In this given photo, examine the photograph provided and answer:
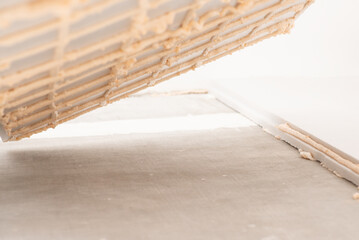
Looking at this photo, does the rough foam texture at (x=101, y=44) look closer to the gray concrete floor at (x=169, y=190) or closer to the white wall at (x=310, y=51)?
the gray concrete floor at (x=169, y=190)

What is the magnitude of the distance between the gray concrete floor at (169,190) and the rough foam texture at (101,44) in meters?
0.29

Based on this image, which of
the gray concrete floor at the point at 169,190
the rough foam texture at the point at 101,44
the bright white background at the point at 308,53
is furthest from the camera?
the bright white background at the point at 308,53

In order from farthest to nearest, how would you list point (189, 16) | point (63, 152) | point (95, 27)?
point (63, 152), point (189, 16), point (95, 27)

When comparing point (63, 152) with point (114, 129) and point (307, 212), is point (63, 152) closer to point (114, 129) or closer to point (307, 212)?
point (114, 129)

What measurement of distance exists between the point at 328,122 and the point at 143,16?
1.78 m

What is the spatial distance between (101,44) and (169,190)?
777mm

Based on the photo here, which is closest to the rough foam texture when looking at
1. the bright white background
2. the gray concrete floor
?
the gray concrete floor

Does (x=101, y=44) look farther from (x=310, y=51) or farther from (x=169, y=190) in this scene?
(x=310, y=51)

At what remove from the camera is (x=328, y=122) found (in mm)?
3246

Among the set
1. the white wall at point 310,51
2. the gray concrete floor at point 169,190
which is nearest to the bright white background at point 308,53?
the white wall at point 310,51

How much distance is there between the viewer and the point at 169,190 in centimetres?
238

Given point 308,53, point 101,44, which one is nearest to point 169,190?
point 101,44

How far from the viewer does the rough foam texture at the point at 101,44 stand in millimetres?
1623

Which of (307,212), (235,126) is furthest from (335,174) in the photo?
(235,126)
